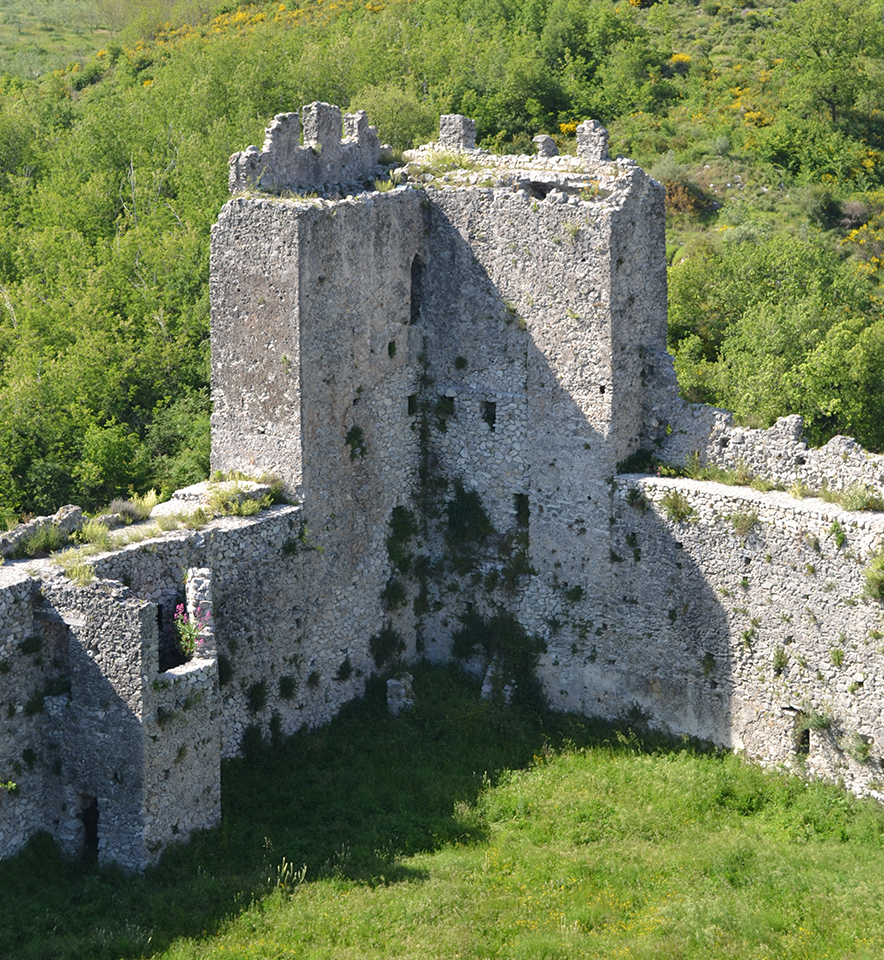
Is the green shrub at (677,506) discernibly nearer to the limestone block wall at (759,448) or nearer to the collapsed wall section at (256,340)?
the limestone block wall at (759,448)

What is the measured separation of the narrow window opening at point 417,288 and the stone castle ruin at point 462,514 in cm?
4

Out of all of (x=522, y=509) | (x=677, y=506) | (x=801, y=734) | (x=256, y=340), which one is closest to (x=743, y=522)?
(x=677, y=506)

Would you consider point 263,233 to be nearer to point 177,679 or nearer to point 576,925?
point 177,679

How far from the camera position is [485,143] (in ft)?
162

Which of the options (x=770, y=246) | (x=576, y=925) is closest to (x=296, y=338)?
(x=576, y=925)

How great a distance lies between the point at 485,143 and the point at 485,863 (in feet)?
109

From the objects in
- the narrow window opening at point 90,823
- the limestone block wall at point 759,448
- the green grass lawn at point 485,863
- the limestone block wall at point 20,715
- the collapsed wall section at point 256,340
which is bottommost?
the green grass lawn at point 485,863

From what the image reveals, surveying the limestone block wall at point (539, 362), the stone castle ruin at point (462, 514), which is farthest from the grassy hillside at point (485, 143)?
the limestone block wall at point (539, 362)

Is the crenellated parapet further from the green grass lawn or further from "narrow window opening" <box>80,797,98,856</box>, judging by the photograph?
"narrow window opening" <box>80,797,98,856</box>

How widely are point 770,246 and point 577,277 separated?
16.8m

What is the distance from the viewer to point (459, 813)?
72.7 feet

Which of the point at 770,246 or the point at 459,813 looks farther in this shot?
the point at 770,246

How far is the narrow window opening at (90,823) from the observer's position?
20516 mm

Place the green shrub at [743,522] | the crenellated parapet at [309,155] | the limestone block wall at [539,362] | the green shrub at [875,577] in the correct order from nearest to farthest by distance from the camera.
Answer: the green shrub at [875,577], the green shrub at [743,522], the crenellated parapet at [309,155], the limestone block wall at [539,362]
